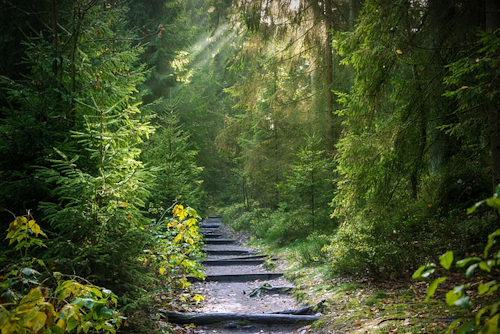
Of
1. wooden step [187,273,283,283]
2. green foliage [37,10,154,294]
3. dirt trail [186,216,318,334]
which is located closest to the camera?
green foliage [37,10,154,294]

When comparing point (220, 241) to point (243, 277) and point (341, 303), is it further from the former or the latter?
point (341, 303)

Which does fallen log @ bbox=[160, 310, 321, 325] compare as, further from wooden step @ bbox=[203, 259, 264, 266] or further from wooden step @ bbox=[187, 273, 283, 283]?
wooden step @ bbox=[203, 259, 264, 266]

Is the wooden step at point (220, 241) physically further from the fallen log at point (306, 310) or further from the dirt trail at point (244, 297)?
the fallen log at point (306, 310)

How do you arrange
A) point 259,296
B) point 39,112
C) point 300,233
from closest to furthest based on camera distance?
point 39,112, point 259,296, point 300,233

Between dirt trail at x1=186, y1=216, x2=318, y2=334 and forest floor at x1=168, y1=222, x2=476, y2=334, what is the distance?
2 centimetres

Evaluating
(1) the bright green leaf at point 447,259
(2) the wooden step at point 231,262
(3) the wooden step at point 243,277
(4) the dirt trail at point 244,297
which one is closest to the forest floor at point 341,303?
(4) the dirt trail at point 244,297

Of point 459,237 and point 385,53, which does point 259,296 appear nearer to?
point 459,237

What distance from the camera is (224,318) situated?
605cm

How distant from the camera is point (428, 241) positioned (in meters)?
6.56

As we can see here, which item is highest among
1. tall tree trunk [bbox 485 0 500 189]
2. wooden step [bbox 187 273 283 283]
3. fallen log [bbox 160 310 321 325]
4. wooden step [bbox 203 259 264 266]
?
tall tree trunk [bbox 485 0 500 189]

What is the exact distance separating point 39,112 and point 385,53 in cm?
505

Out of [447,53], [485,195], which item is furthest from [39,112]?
[485,195]

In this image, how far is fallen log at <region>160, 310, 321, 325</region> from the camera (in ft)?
19.5

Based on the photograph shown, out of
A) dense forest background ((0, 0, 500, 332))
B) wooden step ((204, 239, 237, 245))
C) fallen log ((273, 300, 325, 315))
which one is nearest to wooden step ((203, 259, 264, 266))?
dense forest background ((0, 0, 500, 332))
